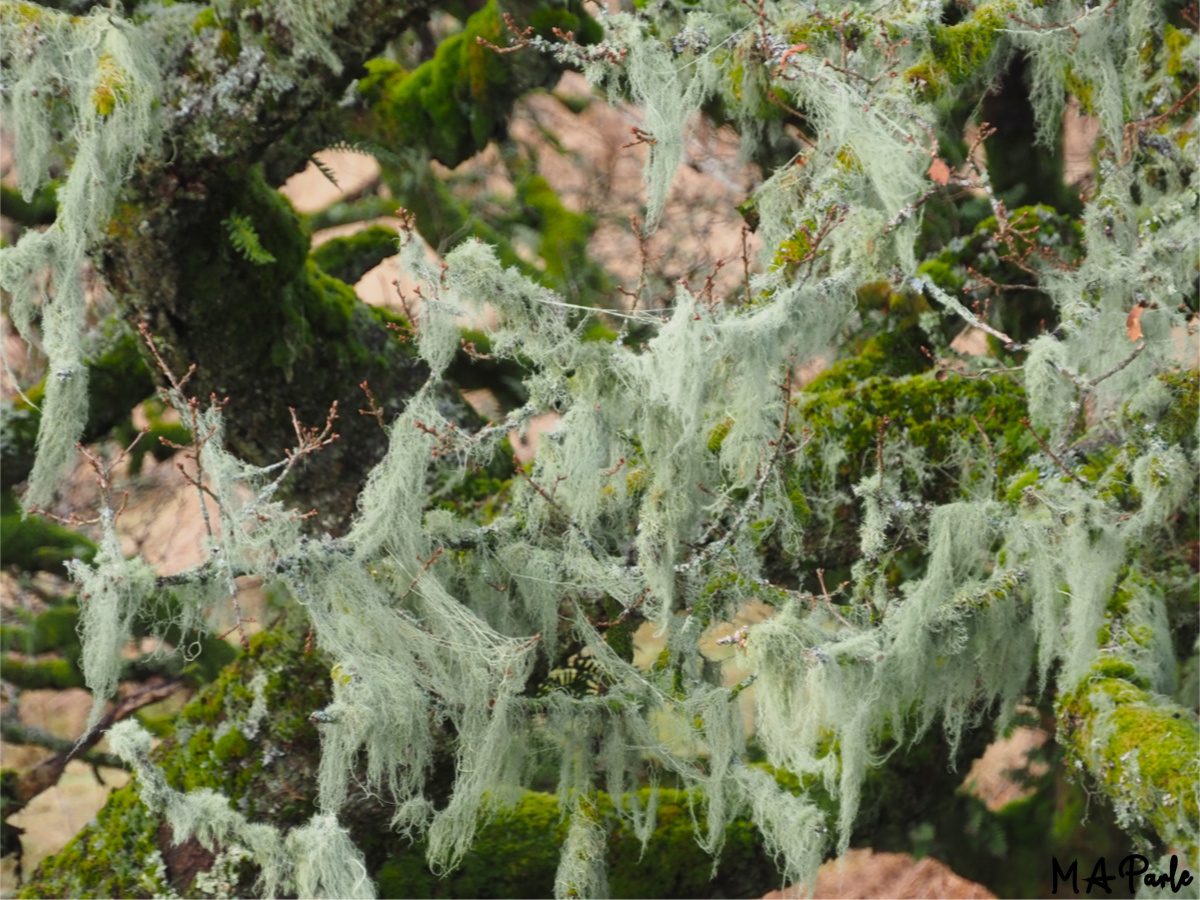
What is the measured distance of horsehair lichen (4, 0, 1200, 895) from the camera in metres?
3.17

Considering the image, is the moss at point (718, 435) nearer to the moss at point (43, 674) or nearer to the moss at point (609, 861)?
the moss at point (609, 861)

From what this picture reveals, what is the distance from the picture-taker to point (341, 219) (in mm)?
6840

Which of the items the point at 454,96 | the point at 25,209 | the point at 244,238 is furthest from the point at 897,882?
the point at 25,209

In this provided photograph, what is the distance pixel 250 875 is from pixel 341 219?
369 cm

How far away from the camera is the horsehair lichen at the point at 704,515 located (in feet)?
10.4

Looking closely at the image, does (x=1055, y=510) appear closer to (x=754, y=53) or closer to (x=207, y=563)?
(x=754, y=53)

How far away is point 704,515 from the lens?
3797 millimetres

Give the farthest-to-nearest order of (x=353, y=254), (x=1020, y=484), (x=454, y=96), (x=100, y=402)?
(x=353, y=254) < (x=100, y=402) < (x=454, y=96) < (x=1020, y=484)

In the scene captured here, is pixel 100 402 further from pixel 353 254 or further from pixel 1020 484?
pixel 1020 484

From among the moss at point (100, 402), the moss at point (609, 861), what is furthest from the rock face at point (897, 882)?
the moss at point (100, 402)


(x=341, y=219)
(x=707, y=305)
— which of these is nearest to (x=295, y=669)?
(x=707, y=305)

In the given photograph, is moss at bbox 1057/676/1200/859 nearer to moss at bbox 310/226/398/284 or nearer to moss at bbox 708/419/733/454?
moss at bbox 708/419/733/454

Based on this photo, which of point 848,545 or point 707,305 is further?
point 848,545

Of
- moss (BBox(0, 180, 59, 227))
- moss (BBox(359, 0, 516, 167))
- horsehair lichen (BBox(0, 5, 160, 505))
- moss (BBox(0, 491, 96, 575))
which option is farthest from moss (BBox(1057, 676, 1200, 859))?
moss (BBox(0, 180, 59, 227))
